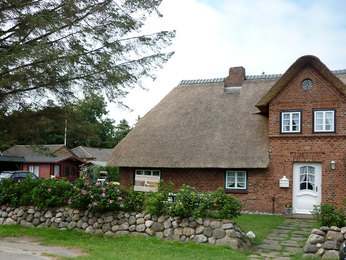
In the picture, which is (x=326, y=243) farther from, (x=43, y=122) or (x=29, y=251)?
(x=43, y=122)

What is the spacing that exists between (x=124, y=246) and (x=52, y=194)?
375 cm

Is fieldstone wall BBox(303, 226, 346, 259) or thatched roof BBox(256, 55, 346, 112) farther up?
thatched roof BBox(256, 55, 346, 112)

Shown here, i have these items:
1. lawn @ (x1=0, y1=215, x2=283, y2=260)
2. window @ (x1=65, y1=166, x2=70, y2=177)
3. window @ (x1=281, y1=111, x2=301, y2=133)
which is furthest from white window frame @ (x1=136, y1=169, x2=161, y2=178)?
window @ (x1=65, y1=166, x2=70, y2=177)

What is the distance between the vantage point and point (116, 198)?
1080 centimetres

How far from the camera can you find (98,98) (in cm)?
1093

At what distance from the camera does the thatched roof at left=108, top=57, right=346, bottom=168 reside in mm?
17391

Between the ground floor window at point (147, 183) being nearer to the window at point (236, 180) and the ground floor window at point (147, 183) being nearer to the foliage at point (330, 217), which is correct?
the foliage at point (330, 217)

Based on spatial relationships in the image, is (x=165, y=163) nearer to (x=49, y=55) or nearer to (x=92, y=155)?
(x=49, y=55)

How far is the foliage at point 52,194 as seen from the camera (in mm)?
11633

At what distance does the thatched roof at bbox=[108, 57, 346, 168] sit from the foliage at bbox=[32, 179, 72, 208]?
7.04 metres

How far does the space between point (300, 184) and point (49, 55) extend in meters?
12.0

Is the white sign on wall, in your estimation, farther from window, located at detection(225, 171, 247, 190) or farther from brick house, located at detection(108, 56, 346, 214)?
window, located at detection(225, 171, 247, 190)

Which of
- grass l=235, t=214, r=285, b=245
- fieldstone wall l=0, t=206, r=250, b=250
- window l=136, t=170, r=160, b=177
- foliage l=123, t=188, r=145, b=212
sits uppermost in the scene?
window l=136, t=170, r=160, b=177

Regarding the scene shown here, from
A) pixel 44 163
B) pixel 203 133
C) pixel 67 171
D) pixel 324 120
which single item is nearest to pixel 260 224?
pixel 324 120
